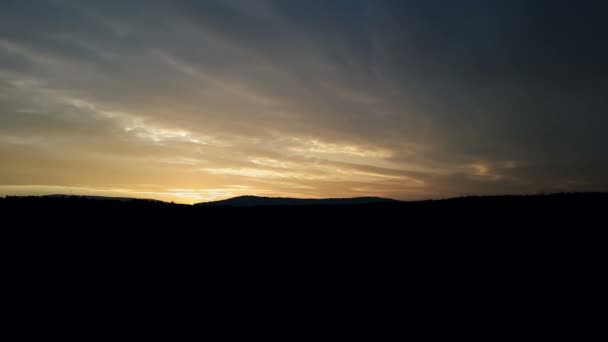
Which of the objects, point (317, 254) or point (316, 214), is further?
point (316, 214)

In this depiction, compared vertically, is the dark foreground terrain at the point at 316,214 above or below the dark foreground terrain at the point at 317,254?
above

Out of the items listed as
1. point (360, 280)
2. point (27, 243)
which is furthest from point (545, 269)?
point (27, 243)

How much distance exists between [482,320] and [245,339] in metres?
6.32

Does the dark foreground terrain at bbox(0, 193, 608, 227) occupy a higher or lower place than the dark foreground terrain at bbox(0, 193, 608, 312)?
higher

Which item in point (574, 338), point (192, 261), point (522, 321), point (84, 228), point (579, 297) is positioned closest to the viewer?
point (574, 338)

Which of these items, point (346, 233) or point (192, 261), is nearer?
point (192, 261)

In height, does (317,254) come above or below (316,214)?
below

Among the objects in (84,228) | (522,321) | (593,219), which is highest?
(593,219)

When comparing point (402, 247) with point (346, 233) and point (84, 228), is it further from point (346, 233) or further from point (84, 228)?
point (84, 228)

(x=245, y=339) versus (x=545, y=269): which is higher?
(x=545, y=269)

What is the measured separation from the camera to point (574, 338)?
30.0ft

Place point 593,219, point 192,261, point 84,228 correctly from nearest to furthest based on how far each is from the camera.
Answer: point 192,261 < point 84,228 < point 593,219

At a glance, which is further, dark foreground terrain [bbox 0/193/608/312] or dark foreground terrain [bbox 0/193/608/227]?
dark foreground terrain [bbox 0/193/608/227]

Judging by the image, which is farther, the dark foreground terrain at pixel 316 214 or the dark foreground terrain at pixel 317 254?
the dark foreground terrain at pixel 316 214
